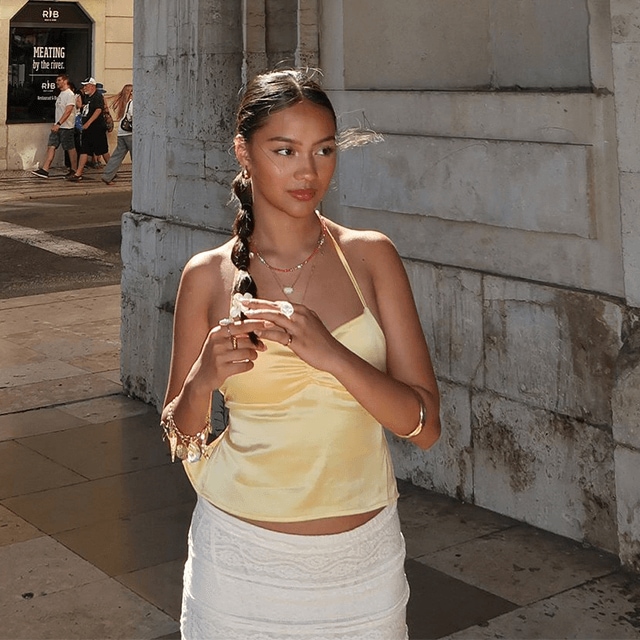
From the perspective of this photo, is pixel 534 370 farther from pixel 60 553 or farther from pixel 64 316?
pixel 64 316

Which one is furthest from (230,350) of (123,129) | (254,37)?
(123,129)

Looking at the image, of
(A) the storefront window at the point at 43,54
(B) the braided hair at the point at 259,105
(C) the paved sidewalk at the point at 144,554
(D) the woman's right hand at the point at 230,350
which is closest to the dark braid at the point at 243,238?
(B) the braided hair at the point at 259,105

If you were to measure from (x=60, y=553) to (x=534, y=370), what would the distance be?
2.28 metres

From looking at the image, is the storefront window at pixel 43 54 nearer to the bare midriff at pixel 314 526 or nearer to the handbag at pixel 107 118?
the handbag at pixel 107 118

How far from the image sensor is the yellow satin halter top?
8.77 ft

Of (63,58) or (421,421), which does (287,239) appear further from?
(63,58)

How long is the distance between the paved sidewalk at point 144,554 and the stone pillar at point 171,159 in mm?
563

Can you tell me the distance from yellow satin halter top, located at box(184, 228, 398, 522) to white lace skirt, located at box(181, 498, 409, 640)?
59 millimetres

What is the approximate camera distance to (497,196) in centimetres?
575

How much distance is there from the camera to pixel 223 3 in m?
7.14

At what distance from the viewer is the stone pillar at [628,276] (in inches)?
195

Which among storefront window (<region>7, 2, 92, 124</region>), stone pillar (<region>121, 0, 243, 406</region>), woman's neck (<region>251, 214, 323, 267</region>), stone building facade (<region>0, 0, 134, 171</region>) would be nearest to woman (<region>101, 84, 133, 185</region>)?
stone building facade (<region>0, 0, 134, 171</region>)

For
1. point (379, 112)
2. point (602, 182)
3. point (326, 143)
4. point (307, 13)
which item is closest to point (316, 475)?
point (326, 143)

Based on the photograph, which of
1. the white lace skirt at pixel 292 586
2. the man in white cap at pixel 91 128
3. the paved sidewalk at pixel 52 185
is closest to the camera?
the white lace skirt at pixel 292 586
